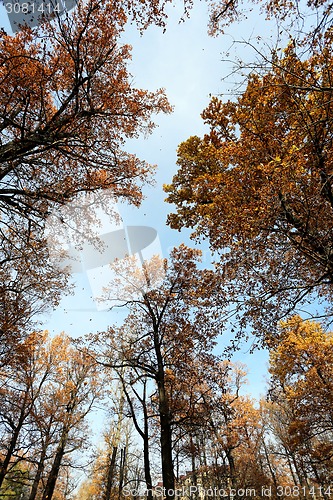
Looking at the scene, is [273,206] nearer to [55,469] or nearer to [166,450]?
[166,450]

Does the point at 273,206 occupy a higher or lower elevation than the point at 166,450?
higher

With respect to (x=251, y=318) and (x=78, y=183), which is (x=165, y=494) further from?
(x=78, y=183)

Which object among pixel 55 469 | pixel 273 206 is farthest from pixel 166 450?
pixel 55 469

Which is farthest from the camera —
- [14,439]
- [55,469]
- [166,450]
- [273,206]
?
[55,469]

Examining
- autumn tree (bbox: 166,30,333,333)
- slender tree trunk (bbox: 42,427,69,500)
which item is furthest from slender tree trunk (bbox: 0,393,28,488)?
autumn tree (bbox: 166,30,333,333)

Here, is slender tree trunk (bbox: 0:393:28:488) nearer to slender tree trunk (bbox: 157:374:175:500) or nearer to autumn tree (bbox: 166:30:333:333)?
slender tree trunk (bbox: 157:374:175:500)

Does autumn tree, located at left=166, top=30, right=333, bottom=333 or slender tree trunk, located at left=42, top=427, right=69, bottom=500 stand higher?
autumn tree, located at left=166, top=30, right=333, bottom=333

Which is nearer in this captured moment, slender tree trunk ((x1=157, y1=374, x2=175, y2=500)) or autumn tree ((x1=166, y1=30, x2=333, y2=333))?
autumn tree ((x1=166, y1=30, x2=333, y2=333))

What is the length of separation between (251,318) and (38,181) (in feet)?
19.0

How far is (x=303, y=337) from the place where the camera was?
504 inches

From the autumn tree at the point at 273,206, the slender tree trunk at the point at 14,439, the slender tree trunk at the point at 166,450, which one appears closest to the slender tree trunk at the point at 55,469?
the slender tree trunk at the point at 14,439

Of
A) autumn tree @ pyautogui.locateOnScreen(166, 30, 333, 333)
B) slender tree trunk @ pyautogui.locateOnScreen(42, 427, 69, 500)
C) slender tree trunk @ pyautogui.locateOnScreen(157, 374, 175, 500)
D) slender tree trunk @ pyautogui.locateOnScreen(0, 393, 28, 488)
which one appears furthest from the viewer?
slender tree trunk @ pyautogui.locateOnScreen(42, 427, 69, 500)

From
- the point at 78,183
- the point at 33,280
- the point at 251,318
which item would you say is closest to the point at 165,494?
the point at 251,318

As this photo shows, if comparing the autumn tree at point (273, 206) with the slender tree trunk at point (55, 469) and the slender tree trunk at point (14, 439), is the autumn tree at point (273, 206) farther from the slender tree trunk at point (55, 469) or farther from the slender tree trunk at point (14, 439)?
the slender tree trunk at point (55, 469)
